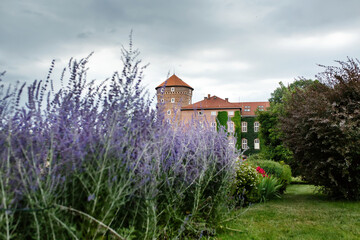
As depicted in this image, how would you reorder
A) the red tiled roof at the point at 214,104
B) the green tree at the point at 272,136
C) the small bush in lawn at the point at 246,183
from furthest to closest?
the red tiled roof at the point at 214,104
the green tree at the point at 272,136
the small bush in lawn at the point at 246,183

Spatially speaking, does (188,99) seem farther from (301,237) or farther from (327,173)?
(301,237)

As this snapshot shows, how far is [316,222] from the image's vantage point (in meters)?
5.55

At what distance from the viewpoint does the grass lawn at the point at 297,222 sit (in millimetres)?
4590

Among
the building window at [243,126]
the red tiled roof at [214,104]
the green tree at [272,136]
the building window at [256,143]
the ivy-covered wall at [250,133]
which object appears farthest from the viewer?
the red tiled roof at [214,104]

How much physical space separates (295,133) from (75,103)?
716cm

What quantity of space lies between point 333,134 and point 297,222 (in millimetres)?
3376

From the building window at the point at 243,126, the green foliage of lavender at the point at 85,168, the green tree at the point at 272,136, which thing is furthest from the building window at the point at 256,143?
the green foliage of lavender at the point at 85,168

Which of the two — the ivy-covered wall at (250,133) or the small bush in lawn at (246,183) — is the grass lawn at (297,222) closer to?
the small bush in lawn at (246,183)

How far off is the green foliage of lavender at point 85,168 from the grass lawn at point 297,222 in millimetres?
1548

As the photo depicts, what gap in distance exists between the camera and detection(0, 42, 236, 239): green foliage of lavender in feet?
7.20

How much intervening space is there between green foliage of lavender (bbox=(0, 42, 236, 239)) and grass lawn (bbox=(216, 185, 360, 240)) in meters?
1.55

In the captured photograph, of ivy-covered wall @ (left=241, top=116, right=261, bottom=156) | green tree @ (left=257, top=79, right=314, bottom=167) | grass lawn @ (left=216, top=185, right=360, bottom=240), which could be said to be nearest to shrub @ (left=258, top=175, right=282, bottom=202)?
grass lawn @ (left=216, top=185, right=360, bottom=240)

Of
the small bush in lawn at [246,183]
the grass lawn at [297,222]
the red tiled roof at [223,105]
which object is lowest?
the grass lawn at [297,222]

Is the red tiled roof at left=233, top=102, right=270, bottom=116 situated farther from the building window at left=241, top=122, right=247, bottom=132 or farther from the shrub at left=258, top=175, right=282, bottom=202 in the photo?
the shrub at left=258, top=175, right=282, bottom=202
